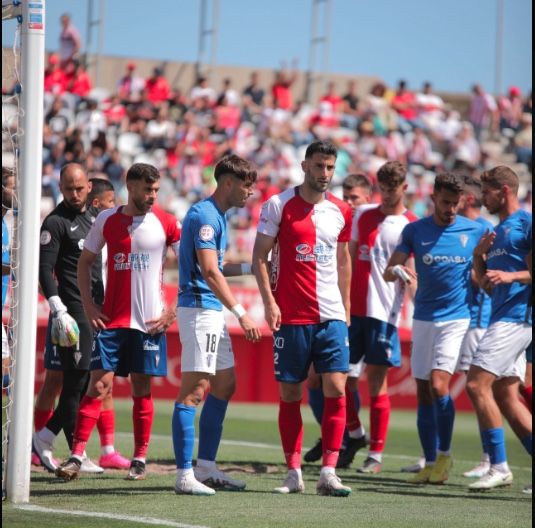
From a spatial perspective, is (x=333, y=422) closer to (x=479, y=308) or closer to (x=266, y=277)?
(x=266, y=277)

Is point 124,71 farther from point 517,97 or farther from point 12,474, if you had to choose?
point 12,474

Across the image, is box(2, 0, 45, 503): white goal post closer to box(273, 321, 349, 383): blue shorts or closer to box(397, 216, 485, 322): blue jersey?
box(273, 321, 349, 383): blue shorts

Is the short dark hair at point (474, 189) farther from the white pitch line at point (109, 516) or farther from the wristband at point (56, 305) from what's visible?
the white pitch line at point (109, 516)

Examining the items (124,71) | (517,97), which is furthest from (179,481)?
(517,97)

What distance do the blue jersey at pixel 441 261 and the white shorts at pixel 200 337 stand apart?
222 cm

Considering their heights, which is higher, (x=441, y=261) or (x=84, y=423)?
(x=441, y=261)

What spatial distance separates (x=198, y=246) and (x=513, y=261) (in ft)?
7.76

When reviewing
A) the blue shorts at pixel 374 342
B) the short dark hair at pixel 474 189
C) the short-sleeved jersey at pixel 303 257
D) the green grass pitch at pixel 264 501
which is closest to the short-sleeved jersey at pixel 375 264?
the blue shorts at pixel 374 342

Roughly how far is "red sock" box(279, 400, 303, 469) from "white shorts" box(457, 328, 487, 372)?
2.84m

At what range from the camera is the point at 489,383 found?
27.5 ft

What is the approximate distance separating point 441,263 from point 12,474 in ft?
13.4

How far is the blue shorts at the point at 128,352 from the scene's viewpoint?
8266mm

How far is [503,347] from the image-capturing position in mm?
8172

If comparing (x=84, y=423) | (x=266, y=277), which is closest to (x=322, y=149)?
(x=266, y=277)
